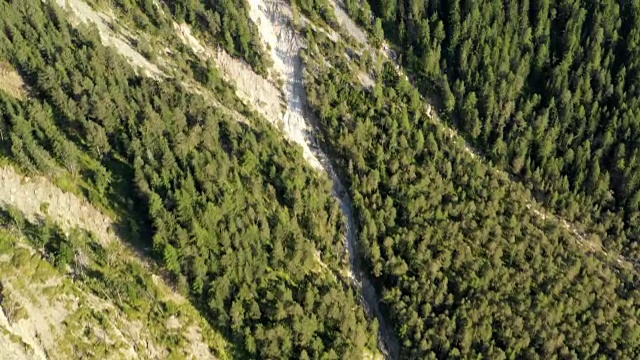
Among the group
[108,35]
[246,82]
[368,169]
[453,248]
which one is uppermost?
[108,35]

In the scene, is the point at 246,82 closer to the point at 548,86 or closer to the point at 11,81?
the point at 11,81

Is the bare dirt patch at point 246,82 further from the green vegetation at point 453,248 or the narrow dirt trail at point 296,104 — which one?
the green vegetation at point 453,248

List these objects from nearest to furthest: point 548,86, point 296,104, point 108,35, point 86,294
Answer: point 86,294 → point 108,35 → point 296,104 → point 548,86

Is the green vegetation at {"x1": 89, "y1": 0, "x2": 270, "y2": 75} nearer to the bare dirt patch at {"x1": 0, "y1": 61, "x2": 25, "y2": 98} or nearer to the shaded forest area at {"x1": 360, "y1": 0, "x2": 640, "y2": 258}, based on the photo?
the bare dirt patch at {"x1": 0, "y1": 61, "x2": 25, "y2": 98}

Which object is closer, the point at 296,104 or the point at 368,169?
the point at 368,169

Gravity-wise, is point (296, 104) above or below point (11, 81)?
below

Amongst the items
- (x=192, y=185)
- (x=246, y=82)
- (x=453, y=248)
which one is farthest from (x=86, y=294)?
(x=453, y=248)

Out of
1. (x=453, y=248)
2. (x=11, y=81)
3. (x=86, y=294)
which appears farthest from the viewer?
(x=453, y=248)

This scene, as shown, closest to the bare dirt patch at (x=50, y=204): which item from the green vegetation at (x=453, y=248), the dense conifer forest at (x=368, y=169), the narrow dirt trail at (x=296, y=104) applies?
the dense conifer forest at (x=368, y=169)
